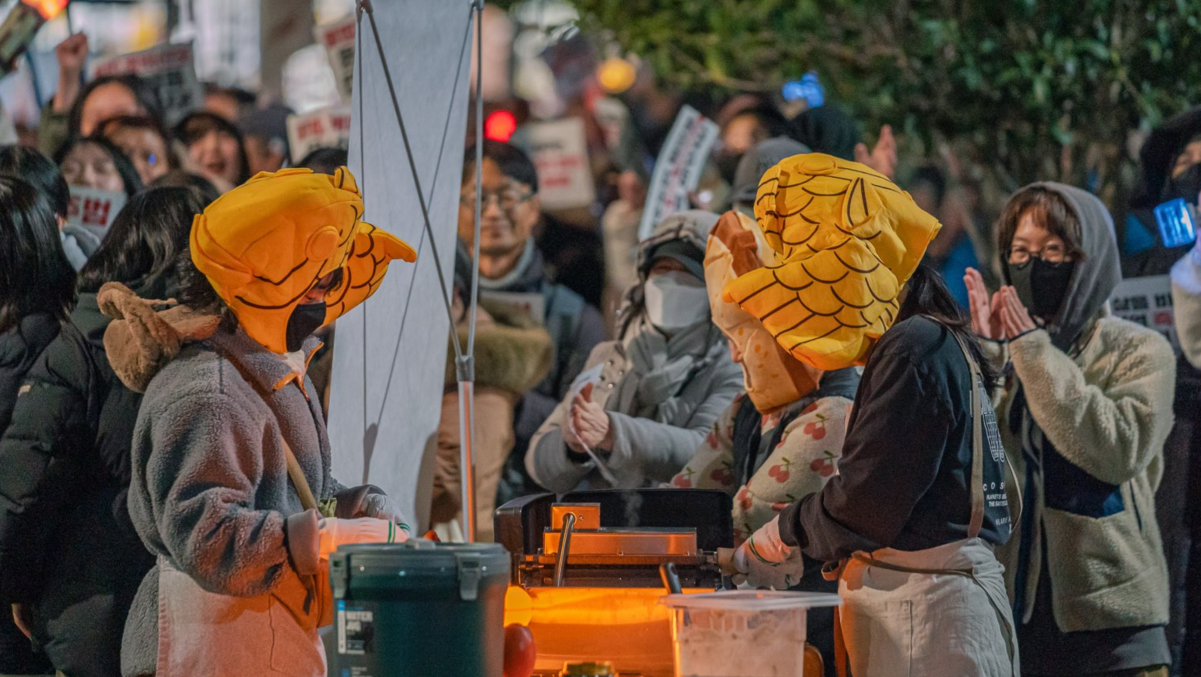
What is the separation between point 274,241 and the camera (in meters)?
2.77

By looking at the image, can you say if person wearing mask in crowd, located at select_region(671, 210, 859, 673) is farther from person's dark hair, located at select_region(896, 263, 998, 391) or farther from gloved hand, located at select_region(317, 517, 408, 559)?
gloved hand, located at select_region(317, 517, 408, 559)

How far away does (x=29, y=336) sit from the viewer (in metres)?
3.79

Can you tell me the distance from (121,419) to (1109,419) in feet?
9.48

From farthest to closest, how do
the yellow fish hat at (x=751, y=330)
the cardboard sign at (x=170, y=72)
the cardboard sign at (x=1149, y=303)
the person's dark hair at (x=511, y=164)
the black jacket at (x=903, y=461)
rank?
the cardboard sign at (x=170, y=72) → the person's dark hair at (x=511, y=164) → the cardboard sign at (x=1149, y=303) → the yellow fish hat at (x=751, y=330) → the black jacket at (x=903, y=461)

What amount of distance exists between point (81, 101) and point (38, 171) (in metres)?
3.82

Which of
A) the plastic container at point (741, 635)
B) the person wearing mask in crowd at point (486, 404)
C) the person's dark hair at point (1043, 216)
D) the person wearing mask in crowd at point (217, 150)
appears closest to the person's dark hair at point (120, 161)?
the person wearing mask in crowd at point (217, 150)

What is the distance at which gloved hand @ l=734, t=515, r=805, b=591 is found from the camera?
120 inches

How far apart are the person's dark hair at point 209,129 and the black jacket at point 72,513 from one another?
422cm

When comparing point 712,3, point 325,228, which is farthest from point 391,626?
point 712,3

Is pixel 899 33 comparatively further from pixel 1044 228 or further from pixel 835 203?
pixel 835 203

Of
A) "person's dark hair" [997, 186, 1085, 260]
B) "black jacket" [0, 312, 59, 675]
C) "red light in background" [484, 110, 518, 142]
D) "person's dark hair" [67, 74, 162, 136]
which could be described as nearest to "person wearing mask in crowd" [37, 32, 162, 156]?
"person's dark hair" [67, 74, 162, 136]

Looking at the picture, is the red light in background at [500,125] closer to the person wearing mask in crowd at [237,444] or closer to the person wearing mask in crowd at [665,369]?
the person wearing mask in crowd at [665,369]

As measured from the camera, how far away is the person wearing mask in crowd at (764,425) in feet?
11.3

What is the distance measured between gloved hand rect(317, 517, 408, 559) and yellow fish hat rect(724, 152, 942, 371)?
0.97 m
